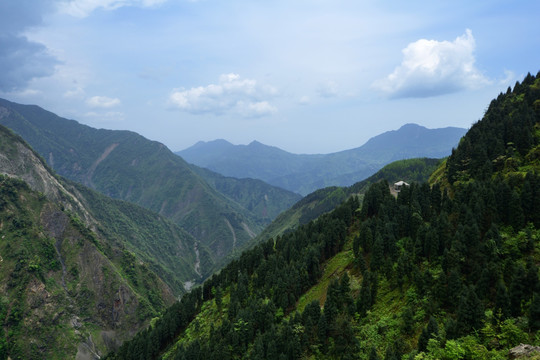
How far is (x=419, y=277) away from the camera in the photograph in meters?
44.9

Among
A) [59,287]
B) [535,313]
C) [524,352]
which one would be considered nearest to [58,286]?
[59,287]

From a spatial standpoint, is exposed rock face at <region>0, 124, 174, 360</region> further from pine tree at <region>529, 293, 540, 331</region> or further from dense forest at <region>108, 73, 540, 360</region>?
pine tree at <region>529, 293, 540, 331</region>

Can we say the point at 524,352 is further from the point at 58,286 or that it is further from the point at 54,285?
the point at 58,286

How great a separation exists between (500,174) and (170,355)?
3227 inches

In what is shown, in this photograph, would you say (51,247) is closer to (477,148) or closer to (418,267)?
(418,267)

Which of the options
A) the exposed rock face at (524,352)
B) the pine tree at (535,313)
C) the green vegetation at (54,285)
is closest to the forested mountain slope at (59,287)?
the green vegetation at (54,285)

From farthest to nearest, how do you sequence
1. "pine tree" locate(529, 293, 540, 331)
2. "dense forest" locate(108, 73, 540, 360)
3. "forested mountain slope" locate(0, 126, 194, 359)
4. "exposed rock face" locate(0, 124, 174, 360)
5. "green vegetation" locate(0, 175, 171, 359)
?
"exposed rock face" locate(0, 124, 174, 360) < "forested mountain slope" locate(0, 126, 194, 359) < "green vegetation" locate(0, 175, 171, 359) < "dense forest" locate(108, 73, 540, 360) < "pine tree" locate(529, 293, 540, 331)

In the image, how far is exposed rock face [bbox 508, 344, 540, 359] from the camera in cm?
2809

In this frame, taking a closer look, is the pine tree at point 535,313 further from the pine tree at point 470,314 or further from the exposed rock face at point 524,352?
the pine tree at point 470,314

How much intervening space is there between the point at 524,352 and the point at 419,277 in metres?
16.2

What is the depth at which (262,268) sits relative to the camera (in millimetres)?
79812

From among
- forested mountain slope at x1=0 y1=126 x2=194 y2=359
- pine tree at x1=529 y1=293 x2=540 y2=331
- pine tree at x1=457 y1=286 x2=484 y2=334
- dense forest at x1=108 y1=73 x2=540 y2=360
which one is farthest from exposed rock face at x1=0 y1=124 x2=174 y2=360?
pine tree at x1=529 y1=293 x2=540 y2=331

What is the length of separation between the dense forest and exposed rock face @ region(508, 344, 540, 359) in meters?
1.03

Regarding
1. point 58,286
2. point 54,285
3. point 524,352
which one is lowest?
point 58,286
